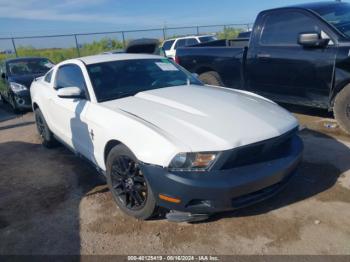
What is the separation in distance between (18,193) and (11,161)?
135 centimetres

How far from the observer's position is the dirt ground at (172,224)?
2912mm

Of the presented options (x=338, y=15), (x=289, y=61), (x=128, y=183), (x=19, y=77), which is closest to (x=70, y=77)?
(x=128, y=183)

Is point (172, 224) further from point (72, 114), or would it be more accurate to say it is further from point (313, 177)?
point (72, 114)

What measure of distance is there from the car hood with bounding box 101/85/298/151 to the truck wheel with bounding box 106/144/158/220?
1.40 ft

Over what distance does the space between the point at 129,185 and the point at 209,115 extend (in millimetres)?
1023

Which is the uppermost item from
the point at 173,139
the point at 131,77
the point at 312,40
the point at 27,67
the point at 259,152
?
the point at 312,40

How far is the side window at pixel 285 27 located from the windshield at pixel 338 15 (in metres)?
0.23

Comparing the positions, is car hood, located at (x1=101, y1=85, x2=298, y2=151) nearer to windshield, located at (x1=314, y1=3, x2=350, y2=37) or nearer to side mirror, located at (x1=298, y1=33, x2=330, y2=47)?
side mirror, located at (x1=298, y1=33, x2=330, y2=47)

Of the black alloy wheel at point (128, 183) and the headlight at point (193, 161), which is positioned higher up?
the headlight at point (193, 161)

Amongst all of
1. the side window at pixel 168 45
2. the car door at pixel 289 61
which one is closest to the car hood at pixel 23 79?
the car door at pixel 289 61

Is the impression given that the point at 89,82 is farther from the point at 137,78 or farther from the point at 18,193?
the point at 18,193

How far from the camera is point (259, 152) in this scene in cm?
297

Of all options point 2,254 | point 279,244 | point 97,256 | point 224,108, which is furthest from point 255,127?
point 2,254

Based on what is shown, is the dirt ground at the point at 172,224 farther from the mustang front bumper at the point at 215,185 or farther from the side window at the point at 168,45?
the side window at the point at 168,45
